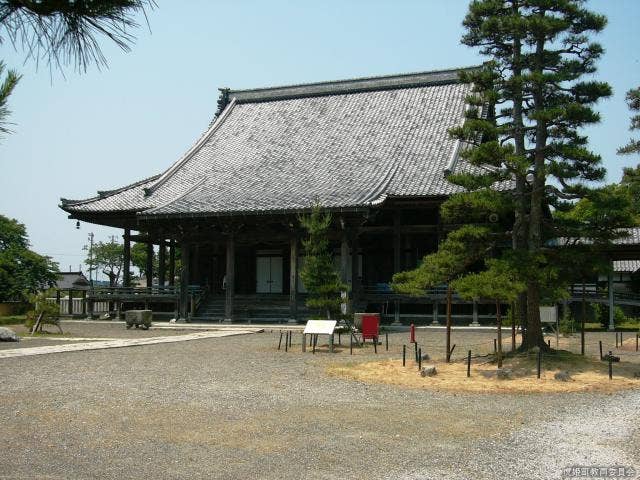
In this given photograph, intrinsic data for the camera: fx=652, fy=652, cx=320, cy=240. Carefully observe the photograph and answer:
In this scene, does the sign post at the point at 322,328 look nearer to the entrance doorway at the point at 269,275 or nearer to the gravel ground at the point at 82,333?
the gravel ground at the point at 82,333

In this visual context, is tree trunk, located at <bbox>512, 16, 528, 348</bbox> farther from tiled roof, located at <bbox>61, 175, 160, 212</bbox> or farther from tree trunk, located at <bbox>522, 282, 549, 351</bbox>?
tiled roof, located at <bbox>61, 175, 160, 212</bbox>

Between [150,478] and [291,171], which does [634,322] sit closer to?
[291,171]

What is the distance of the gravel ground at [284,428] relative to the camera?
213 inches

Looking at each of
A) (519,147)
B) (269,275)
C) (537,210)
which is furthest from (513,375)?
(269,275)

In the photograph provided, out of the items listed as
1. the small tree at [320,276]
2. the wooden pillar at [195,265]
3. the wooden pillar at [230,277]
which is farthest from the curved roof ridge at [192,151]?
the small tree at [320,276]

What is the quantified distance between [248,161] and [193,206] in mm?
5503

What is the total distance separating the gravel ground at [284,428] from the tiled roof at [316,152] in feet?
38.7

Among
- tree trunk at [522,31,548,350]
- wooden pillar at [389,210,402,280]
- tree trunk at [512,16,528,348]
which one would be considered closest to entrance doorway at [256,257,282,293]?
wooden pillar at [389,210,402,280]

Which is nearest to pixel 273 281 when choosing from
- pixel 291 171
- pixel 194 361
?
pixel 291 171

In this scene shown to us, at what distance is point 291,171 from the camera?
85.0ft

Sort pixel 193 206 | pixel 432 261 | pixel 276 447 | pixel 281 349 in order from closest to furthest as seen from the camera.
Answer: pixel 276 447
pixel 432 261
pixel 281 349
pixel 193 206

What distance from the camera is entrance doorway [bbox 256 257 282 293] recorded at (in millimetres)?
26844

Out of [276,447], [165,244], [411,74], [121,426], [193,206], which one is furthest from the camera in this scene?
[411,74]

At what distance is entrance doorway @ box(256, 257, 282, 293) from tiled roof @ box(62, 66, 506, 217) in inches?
141
